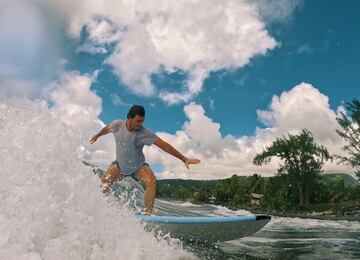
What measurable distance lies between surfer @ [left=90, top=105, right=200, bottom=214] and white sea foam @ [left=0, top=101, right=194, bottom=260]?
1730 mm

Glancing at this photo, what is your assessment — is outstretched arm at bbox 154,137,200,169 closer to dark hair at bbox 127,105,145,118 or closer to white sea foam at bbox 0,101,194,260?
dark hair at bbox 127,105,145,118

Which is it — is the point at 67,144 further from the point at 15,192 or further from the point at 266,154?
the point at 266,154

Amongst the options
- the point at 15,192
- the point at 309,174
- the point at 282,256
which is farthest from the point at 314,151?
the point at 15,192

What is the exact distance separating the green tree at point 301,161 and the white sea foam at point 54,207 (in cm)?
5189

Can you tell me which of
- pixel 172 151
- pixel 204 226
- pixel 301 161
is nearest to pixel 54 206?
pixel 204 226

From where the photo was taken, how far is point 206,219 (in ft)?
22.6

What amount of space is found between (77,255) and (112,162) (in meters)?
3.80

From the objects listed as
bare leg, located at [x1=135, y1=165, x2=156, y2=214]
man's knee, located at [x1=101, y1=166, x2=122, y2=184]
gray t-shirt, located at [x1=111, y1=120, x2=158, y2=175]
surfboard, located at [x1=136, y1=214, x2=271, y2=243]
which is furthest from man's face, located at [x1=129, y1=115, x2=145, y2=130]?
surfboard, located at [x1=136, y1=214, x2=271, y2=243]

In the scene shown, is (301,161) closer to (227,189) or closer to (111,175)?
(227,189)

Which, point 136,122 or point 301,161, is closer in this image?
point 136,122

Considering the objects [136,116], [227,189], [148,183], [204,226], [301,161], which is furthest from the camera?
[227,189]

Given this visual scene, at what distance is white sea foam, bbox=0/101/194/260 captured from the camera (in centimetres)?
417

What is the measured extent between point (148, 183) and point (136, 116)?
1190 millimetres

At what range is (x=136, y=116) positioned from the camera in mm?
7500
